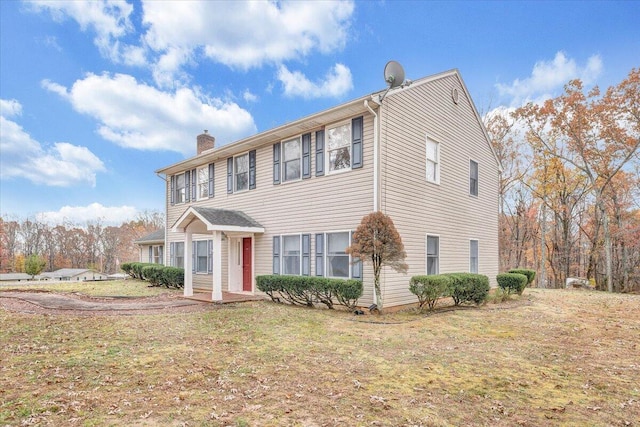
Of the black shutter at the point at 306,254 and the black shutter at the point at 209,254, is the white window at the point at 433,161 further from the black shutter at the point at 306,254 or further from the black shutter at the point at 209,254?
the black shutter at the point at 209,254

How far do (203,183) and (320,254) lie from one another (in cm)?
806

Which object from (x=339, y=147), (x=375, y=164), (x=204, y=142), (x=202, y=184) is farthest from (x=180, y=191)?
(x=375, y=164)

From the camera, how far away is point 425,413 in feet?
12.5

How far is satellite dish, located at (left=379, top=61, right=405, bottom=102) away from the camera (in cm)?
1013

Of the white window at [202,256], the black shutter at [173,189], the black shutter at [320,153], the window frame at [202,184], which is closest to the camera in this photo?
the black shutter at [320,153]

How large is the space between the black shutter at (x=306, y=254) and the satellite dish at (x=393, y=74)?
5.16m

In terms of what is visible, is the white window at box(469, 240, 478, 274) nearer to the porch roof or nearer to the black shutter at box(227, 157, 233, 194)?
the porch roof

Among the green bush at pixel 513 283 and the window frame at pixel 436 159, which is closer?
the window frame at pixel 436 159

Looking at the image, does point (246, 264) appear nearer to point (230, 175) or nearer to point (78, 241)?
point (230, 175)

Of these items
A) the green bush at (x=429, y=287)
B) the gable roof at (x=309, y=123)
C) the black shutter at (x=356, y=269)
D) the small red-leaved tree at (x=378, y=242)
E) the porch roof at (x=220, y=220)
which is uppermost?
the gable roof at (x=309, y=123)

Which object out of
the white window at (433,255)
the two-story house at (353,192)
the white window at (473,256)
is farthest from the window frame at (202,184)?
the white window at (473,256)

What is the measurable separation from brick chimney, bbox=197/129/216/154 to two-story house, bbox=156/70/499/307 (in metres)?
2.50

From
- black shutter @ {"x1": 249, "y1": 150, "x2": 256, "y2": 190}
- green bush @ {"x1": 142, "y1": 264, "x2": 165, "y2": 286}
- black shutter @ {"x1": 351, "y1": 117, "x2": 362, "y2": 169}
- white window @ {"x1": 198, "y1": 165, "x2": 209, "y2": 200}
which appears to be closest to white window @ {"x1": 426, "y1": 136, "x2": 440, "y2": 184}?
black shutter @ {"x1": 351, "y1": 117, "x2": 362, "y2": 169}

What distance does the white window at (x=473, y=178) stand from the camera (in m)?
14.4
